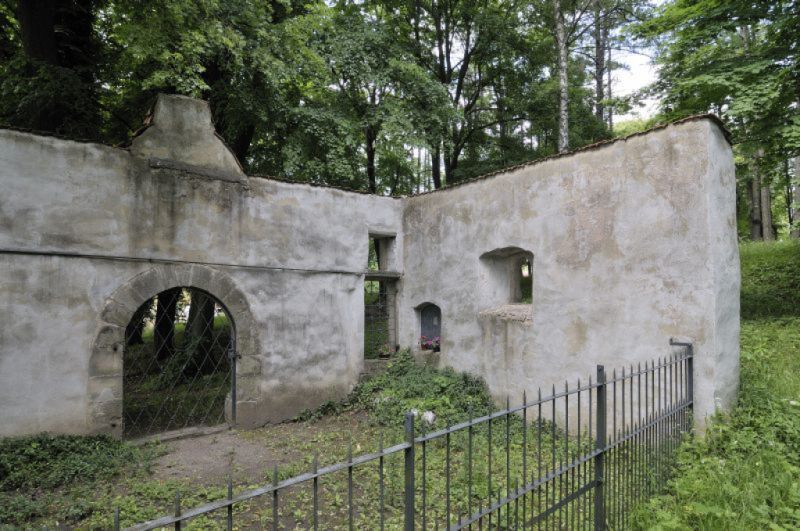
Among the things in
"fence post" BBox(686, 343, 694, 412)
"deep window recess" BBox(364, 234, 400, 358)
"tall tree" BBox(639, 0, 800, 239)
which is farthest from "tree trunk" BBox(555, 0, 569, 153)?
"fence post" BBox(686, 343, 694, 412)

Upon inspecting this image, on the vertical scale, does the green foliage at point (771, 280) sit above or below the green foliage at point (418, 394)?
above

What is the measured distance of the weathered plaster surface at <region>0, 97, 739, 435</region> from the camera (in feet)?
19.4

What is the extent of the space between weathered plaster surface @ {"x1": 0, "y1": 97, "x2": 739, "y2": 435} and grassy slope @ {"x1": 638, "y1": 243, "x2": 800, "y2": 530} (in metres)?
0.43

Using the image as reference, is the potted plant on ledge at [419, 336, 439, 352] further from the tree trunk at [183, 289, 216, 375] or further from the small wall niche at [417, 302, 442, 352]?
the tree trunk at [183, 289, 216, 375]

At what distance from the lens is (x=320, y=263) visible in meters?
8.84

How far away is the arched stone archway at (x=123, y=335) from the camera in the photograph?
254 inches

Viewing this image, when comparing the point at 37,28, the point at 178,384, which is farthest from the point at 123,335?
the point at 37,28

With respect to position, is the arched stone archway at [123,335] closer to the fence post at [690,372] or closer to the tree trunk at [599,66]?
the fence post at [690,372]

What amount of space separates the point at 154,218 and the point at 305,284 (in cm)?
287

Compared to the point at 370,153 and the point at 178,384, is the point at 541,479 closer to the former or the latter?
the point at 178,384

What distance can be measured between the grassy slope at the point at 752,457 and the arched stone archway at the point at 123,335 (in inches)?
246

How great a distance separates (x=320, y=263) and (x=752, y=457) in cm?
718

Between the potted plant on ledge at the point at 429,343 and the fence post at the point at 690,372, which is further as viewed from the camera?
the potted plant on ledge at the point at 429,343

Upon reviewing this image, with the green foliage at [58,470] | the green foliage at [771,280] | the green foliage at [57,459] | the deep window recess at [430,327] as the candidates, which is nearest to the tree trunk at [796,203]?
the green foliage at [771,280]
